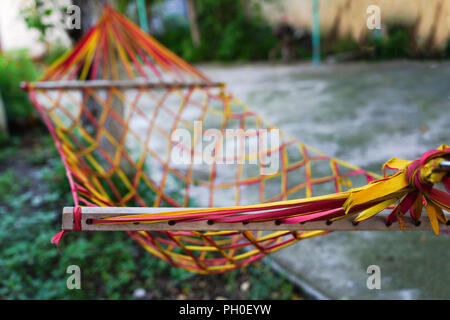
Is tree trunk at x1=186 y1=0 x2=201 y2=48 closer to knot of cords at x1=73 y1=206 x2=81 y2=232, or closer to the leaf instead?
knot of cords at x1=73 y1=206 x2=81 y2=232

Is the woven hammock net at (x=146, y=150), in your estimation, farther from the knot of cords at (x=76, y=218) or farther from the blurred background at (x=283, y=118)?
the knot of cords at (x=76, y=218)

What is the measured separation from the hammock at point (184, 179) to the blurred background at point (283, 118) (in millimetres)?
191

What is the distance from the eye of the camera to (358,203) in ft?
3.05

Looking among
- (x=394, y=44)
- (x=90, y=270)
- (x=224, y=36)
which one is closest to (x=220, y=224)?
(x=90, y=270)

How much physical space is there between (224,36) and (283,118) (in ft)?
13.2

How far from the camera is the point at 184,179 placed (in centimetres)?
248

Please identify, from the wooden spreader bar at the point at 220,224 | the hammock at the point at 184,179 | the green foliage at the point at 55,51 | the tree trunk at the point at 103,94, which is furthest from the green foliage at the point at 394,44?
the green foliage at the point at 55,51

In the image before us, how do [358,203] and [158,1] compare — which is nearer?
[358,203]

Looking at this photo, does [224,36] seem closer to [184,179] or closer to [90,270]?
[184,179]

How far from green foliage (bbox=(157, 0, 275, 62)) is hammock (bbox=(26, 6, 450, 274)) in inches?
91.5

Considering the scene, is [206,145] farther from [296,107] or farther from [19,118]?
[19,118]

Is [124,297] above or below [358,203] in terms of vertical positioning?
below
